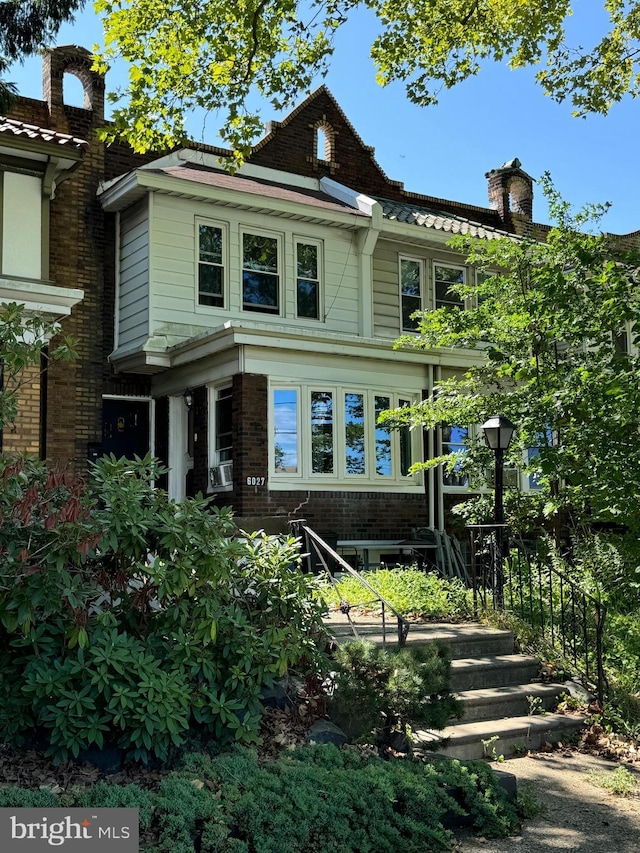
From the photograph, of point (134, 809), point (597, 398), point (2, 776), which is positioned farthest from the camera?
point (597, 398)

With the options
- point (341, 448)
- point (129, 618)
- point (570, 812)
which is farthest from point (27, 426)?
point (570, 812)

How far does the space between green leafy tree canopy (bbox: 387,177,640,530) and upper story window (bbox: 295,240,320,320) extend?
362 centimetres

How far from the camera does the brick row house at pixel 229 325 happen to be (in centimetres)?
1402

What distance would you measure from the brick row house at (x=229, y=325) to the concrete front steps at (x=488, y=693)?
5.14 metres

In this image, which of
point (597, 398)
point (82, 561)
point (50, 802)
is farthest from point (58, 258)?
point (50, 802)

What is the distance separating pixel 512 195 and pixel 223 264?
36.3 ft

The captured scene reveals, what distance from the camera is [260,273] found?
16.6 meters

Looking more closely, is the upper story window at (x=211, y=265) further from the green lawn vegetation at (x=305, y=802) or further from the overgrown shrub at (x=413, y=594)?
the green lawn vegetation at (x=305, y=802)

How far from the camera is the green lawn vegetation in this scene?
482 cm

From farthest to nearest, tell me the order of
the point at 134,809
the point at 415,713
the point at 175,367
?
1. the point at 175,367
2. the point at 415,713
3. the point at 134,809

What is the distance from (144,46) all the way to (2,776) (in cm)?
804

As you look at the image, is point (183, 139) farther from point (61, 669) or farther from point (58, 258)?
point (61, 669)

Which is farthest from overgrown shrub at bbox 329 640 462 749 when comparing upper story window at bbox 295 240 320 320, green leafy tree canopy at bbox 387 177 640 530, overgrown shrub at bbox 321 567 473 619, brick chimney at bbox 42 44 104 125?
brick chimney at bbox 42 44 104 125

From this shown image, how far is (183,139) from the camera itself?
35.0 feet
